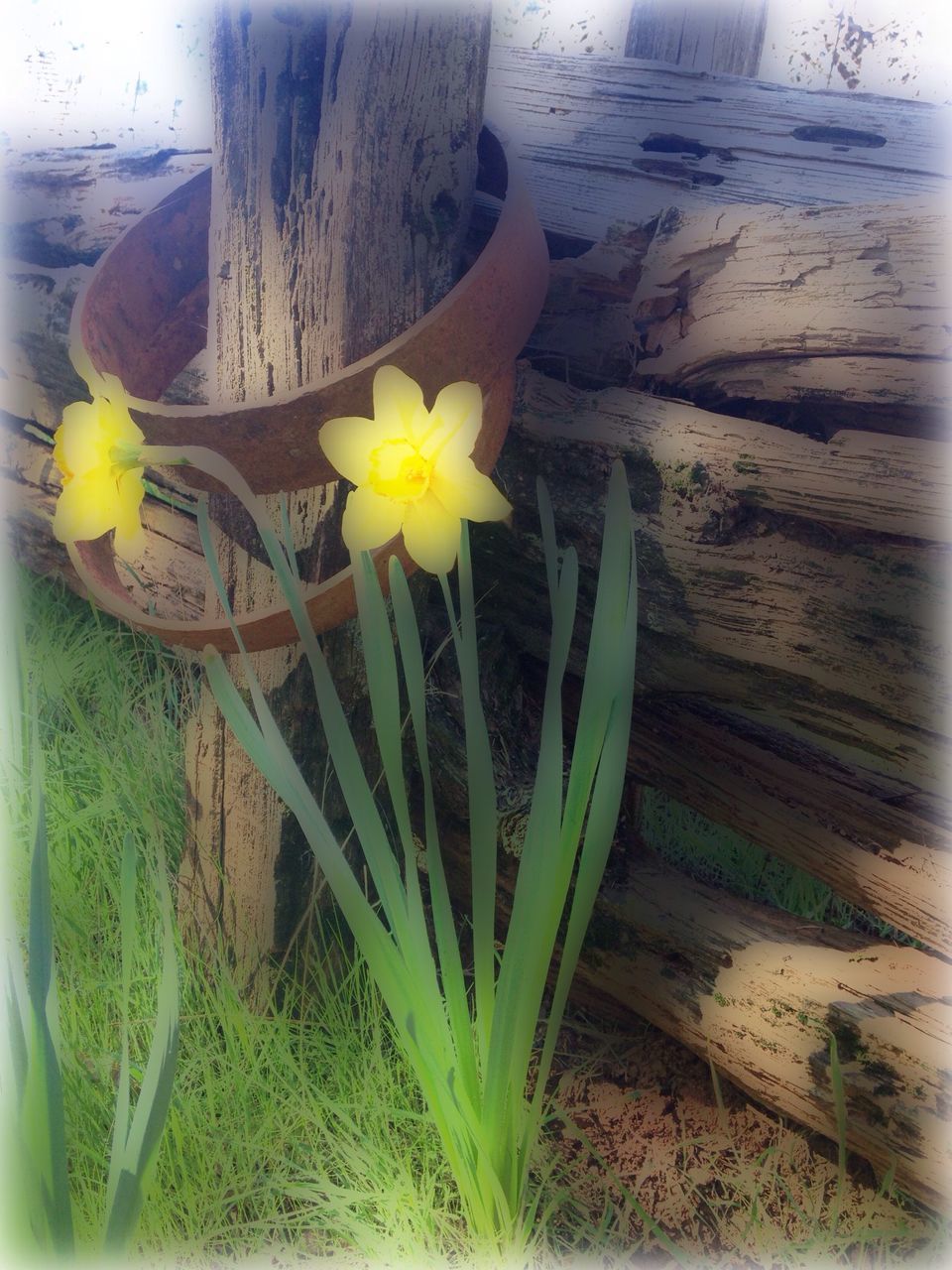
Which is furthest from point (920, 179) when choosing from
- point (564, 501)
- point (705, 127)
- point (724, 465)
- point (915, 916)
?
point (915, 916)

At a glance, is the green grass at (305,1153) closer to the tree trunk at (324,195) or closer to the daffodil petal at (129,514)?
the daffodil petal at (129,514)

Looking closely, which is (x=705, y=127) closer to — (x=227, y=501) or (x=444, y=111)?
(x=444, y=111)

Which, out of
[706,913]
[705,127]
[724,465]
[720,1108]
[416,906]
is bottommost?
[720,1108]

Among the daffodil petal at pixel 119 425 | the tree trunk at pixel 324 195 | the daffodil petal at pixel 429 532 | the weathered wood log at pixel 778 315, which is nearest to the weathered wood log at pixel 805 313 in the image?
the weathered wood log at pixel 778 315

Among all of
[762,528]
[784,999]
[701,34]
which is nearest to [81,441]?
[762,528]

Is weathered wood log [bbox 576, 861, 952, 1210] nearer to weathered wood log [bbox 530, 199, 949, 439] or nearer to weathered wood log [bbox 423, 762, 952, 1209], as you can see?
weathered wood log [bbox 423, 762, 952, 1209]

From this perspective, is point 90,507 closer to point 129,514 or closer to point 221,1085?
point 129,514
